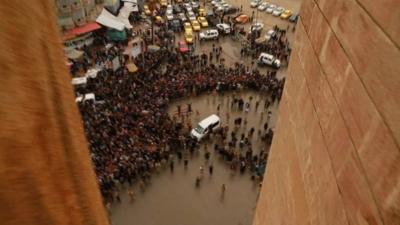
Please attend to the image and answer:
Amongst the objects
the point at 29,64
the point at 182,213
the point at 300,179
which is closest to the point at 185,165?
the point at 182,213

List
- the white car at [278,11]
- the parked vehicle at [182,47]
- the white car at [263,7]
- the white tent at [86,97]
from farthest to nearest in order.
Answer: the white car at [263,7] → the white car at [278,11] → the parked vehicle at [182,47] → the white tent at [86,97]

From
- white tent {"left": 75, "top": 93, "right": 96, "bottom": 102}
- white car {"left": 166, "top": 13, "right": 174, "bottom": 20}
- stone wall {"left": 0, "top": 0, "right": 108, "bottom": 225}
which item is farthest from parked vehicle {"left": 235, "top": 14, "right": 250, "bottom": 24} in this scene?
stone wall {"left": 0, "top": 0, "right": 108, "bottom": 225}

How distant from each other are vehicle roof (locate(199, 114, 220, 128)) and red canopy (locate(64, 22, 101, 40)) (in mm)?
11044

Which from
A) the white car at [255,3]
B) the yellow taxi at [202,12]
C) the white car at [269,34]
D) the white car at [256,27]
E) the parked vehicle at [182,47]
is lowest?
the parked vehicle at [182,47]

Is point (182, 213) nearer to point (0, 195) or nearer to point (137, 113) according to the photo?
point (137, 113)

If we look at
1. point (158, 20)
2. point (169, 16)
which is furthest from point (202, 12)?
point (158, 20)

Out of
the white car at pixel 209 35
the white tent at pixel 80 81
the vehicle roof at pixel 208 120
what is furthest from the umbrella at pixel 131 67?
the white car at pixel 209 35

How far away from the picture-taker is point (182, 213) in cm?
1134

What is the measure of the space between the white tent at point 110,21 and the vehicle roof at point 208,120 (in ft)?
34.3

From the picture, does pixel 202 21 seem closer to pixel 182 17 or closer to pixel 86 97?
pixel 182 17

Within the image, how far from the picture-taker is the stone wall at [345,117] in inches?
53.4

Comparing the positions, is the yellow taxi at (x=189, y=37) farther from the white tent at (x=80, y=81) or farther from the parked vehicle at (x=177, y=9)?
the white tent at (x=80, y=81)

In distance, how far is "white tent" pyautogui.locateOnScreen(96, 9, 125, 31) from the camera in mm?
22000

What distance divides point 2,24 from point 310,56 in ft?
7.27
